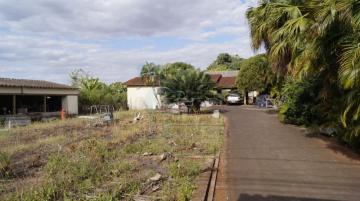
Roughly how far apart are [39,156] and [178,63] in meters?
59.8

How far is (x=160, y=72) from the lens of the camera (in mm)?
51844

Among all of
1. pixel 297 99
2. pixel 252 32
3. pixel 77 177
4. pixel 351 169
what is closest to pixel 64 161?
pixel 77 177

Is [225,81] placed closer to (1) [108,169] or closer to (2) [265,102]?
(2) [265,102]

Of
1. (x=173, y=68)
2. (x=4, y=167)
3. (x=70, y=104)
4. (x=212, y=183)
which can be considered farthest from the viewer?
(x=173, y=68)

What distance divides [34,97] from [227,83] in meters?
26.2

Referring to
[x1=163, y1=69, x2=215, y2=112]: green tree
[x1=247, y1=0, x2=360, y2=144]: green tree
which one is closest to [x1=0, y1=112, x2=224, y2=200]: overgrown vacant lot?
[x1=247, y1=0, x2=360, y2=144]: green tree

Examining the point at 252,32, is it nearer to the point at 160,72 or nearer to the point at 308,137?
the point at 308,137

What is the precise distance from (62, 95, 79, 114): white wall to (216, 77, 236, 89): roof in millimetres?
20601

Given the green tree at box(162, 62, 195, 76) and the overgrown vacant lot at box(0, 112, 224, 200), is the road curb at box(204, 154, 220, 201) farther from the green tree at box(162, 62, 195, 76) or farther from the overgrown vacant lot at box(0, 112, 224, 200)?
the green tree at box(162, 62, 195, 76)

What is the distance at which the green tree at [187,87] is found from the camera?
29.1 meters

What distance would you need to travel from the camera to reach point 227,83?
56.2m

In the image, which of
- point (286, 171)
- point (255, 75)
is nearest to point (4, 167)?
point (286, 171)

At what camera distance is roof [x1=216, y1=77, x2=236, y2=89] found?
181 feet

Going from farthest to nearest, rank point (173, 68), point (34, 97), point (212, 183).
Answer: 1. point (173, 68)
2. point (34, 97)
3. point (212, 183)
